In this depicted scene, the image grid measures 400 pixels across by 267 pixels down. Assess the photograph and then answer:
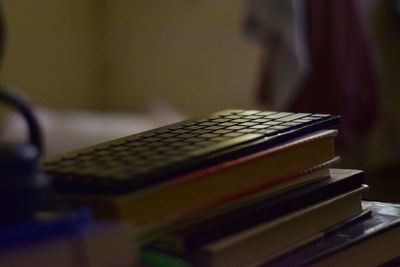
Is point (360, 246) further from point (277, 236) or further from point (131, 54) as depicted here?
point (131, 54)

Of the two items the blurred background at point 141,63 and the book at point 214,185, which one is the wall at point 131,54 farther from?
the book at point 214,185

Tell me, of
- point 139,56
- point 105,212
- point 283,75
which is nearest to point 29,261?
point 105,212

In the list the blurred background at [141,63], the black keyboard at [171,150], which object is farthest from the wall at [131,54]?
the black keyboard at [171,150]

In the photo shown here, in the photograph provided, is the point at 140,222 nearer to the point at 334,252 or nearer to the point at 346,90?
the point at 334,252

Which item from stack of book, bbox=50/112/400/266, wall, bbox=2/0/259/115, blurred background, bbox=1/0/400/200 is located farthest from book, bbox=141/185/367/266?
wall, bbox=2/0/259/115

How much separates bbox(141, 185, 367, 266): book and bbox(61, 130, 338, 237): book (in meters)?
0.03

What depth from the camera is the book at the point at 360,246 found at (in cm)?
50

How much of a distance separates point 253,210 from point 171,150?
7 centimetres

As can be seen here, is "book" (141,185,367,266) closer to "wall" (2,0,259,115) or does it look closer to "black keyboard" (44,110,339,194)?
"black keyboard" (44,110,339,194)

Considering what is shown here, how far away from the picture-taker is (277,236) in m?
0.51

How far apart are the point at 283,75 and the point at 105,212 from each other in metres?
1.60

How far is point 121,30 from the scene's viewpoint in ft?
12.0

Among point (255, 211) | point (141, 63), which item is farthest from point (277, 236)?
point (141, 63)

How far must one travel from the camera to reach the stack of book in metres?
0.45
